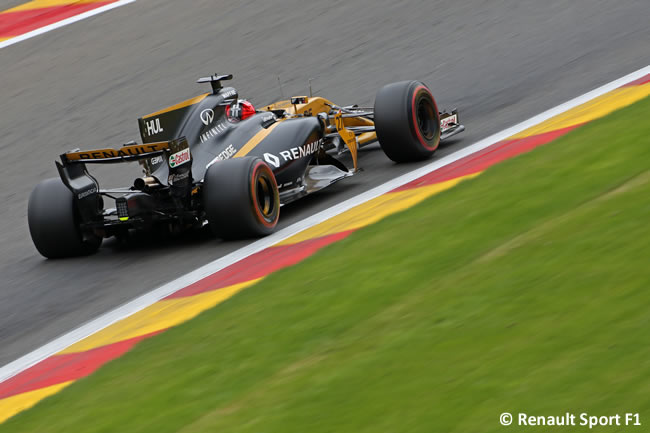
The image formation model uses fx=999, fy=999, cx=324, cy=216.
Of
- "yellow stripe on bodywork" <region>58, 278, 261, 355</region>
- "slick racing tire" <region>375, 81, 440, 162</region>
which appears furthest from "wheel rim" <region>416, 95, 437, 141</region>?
"yellow stripe on bodywork" <region>58, 278, 261, 355</region>

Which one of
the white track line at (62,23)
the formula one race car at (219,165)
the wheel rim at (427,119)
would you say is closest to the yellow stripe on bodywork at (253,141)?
the formula one race car at (219,165)

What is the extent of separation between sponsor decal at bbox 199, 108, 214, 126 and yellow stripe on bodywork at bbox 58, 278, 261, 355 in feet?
8.19

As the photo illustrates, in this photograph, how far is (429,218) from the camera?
756 cm

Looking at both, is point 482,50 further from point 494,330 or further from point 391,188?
point 494,330

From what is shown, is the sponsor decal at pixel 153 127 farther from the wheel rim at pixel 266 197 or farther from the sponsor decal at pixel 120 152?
the wheel rim at pixel 266 197

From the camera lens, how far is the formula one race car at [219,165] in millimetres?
8617

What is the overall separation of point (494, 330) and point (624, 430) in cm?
127

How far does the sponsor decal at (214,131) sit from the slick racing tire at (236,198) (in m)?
0.89

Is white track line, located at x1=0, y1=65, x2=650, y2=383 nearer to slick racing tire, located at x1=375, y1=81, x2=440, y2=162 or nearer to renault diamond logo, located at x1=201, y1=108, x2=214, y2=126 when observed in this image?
slick racing tire, located at x1=375, y1=81, x2=440, y2=162

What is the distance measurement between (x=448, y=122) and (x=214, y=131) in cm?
290

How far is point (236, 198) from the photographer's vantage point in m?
8.47

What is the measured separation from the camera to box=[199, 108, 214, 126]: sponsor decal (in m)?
9.52

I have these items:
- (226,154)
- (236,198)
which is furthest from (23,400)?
(226,154)

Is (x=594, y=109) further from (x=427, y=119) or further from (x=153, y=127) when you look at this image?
(x=153, y=127)
